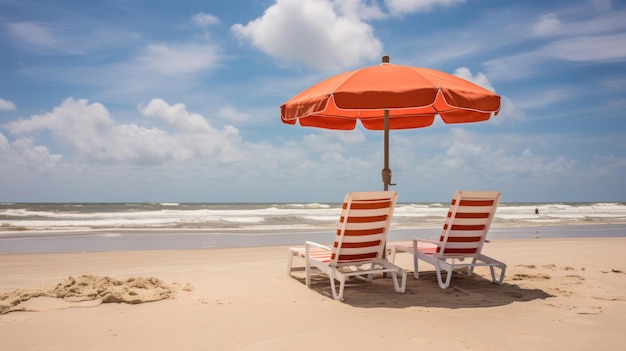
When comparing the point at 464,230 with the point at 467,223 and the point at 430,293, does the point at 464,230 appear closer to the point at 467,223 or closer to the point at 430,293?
the point at 467,223

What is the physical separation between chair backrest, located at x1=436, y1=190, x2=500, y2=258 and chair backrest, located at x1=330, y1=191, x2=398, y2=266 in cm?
73

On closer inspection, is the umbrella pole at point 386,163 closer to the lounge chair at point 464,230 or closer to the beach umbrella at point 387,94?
the beach umbrella at point 387,94

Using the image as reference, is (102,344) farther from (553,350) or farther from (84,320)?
(553,350)

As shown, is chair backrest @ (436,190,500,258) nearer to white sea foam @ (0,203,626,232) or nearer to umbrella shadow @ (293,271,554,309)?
umbrella shadow @ (293,271,554,309)

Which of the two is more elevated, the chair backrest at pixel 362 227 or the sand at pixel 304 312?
the chair backrest at pixel 362 227

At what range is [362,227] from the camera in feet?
15.9

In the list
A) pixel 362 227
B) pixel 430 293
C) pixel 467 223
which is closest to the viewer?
pixel 362 227

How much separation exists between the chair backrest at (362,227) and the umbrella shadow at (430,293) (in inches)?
15.4

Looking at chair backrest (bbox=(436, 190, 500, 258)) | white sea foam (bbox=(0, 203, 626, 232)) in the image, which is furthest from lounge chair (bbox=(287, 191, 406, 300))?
white sea foam (bbox=(0, 203, 626, 232))

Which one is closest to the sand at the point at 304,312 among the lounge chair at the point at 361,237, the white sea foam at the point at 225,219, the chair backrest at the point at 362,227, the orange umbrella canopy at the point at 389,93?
the lounge chair at the point at 361,237

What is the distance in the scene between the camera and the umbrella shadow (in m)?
4.57

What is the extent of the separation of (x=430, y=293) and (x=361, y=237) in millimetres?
976

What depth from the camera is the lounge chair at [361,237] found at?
15.5 ft

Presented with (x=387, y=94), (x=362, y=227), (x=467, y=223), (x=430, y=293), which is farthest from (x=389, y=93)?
(x=430, y=293)
